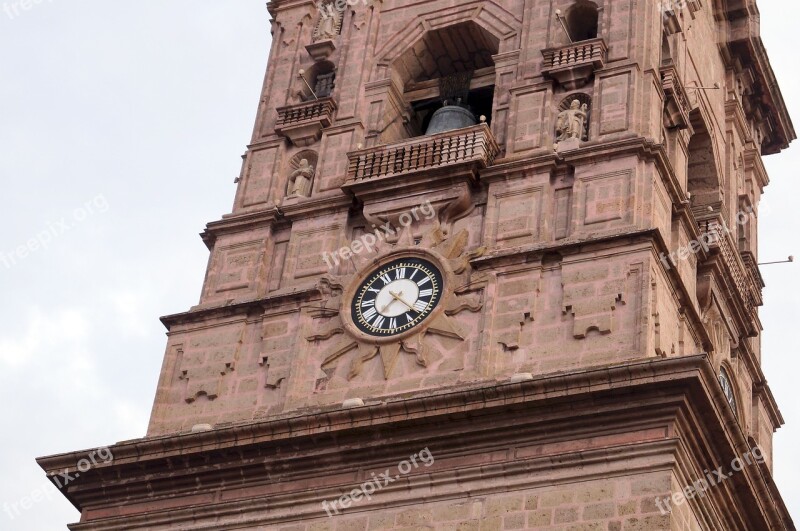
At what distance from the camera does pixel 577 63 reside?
3506 cm

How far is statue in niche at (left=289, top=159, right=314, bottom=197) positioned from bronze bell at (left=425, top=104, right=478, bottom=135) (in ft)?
7.57

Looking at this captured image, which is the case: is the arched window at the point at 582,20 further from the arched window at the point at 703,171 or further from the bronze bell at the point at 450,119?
the arched window at the point at 703,171

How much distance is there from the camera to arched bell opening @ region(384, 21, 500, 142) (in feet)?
125

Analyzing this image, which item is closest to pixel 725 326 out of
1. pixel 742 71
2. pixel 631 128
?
pixel 631 128

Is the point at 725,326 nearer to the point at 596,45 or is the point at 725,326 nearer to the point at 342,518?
the point at 596,45

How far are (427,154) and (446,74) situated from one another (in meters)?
4.41

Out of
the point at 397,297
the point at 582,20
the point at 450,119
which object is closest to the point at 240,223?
the point at 397,297

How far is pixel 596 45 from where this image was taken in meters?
35.2

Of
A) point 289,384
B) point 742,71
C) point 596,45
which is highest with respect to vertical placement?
point 742,71

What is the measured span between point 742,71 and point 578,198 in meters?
10.8

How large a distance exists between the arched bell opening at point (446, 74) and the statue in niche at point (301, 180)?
7.44 feet

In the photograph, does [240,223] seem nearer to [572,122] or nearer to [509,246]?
[509,246]

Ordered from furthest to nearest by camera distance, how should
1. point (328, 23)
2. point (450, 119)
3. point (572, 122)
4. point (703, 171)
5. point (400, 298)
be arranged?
point (328, 23)
point (703, 171)
point (450, 119)
point (572, 122)
point (400, 298)

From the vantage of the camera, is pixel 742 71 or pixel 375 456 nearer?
pixel 375 456
